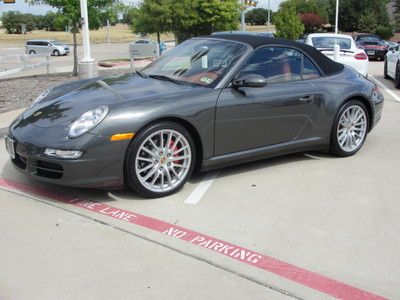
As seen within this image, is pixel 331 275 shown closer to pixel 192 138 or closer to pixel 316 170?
pixel 192 138

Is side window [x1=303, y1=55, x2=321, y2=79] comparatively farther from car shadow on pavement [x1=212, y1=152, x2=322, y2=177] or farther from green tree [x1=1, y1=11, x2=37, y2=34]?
green tree [x1=1, y1=11, x2=37, y2=34]

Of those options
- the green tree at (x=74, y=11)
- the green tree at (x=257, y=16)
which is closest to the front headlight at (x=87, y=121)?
the green tree at (x=74, y=11)

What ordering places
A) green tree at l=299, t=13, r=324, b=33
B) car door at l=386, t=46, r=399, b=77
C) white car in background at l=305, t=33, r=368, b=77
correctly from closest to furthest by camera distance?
1. white car in background at l=305, t=33, r=368, b=77
2. car door at l=386, t=46, r=399, b=77
3. green tree at l=299, t=13, r=324, b=33

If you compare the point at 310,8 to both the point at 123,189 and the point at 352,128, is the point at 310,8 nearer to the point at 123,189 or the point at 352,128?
the point at 352,128

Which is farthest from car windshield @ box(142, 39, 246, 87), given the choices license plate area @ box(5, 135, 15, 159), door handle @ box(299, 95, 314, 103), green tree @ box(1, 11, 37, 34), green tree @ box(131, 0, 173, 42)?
green tree @ box(1, 11, 37, 34)

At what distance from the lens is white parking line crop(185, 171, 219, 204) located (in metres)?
4.64

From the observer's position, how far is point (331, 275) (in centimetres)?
330

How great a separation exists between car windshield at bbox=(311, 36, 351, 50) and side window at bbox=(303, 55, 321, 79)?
8.05m

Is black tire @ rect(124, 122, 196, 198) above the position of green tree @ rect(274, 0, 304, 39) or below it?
below

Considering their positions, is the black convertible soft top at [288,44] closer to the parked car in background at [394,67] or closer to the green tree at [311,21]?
the parked car in background at [394,67]

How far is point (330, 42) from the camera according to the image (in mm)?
13578

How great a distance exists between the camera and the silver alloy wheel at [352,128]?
598 centimetres

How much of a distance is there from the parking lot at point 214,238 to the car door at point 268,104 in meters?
0.45

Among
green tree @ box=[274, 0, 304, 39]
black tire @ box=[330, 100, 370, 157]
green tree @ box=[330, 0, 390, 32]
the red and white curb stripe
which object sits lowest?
the red and white curb stripe
